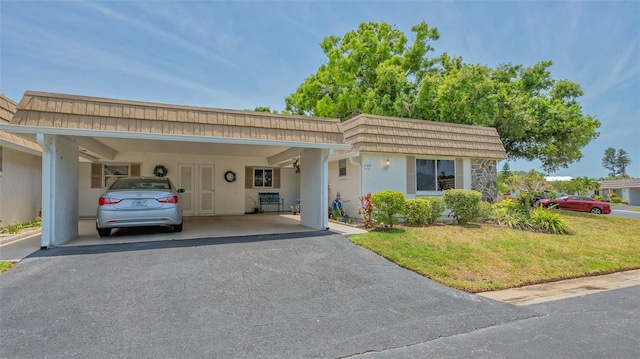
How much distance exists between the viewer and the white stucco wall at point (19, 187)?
325 inches

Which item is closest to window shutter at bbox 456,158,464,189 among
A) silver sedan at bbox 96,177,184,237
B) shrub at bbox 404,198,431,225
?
shrub at bbox 404,198,431,225

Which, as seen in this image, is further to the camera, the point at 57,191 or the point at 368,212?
the point at 368,212

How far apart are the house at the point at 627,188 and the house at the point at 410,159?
36.9 meters

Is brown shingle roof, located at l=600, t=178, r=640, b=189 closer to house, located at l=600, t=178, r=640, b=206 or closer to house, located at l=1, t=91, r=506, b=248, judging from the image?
house, located at l=600, t=178, r=640, b=206

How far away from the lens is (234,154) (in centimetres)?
1205

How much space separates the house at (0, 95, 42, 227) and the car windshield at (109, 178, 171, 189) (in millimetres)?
2887

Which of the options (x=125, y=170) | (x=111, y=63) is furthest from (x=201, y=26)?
(x=125, y=170)

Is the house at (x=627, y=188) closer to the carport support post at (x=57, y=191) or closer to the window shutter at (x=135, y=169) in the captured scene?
the window shutter at (x=135, y=169)

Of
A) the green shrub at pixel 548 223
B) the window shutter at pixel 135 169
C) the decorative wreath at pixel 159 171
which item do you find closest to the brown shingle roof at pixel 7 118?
the window shutter at pixel 135 169

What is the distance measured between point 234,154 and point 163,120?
17.7ft

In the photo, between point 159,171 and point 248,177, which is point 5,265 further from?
point 248,177

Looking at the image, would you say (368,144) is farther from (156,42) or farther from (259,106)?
(259,106)

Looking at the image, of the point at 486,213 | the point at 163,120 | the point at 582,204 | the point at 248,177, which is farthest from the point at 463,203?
the point at 582,204

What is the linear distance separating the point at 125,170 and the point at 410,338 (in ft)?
40.7
